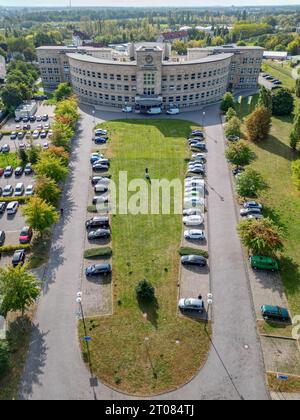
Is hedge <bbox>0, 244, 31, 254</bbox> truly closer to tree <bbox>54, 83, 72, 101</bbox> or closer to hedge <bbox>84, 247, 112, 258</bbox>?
hedge <bbox>84, 247, 112, 258</bbox>

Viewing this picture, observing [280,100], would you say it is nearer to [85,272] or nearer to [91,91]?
[91,91]

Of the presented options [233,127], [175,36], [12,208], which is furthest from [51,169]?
[175,36]

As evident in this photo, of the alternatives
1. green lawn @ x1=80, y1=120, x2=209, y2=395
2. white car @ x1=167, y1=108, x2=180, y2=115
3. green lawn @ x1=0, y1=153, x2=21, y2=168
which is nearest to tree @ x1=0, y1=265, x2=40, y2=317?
green lawn @ x1=80, y1=120, x2=209, y2=395

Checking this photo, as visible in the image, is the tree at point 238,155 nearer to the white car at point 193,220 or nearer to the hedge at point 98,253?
the white car at point 193,220

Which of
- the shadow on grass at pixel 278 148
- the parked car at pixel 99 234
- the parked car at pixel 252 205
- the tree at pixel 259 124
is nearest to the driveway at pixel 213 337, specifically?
the parked car at pixel 99 234

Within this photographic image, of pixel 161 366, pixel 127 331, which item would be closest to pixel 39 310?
pixel 127 331

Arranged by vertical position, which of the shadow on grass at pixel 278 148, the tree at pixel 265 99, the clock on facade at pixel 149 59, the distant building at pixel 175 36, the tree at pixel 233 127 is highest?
the clock on facade at pixel 149 59
